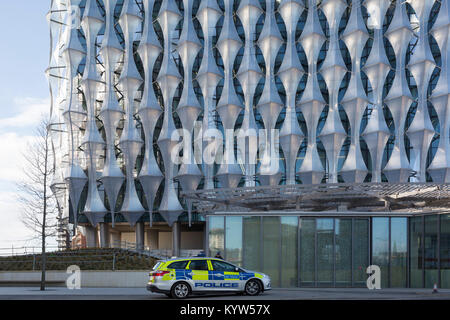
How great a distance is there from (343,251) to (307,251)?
1.69 metres

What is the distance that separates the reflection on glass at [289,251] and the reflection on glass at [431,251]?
6039 millimetres

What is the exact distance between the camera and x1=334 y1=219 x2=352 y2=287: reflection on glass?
2778 centimetres

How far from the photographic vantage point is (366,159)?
5422 centimetres

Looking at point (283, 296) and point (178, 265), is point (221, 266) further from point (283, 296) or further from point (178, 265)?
point (283, 296)

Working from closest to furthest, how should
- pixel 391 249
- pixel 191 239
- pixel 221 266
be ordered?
pixel 221 266, pixel 391 249, pixel 191 239

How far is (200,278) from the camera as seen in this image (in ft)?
66.1

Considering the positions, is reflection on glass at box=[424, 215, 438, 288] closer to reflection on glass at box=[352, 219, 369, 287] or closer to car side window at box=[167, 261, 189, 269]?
reflection on glass at box=[352, 219, 369, 287]

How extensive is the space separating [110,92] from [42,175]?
26781 millimetres

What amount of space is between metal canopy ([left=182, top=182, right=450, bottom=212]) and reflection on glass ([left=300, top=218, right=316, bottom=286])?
79.9 inches

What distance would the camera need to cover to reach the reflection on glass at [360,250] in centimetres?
2786

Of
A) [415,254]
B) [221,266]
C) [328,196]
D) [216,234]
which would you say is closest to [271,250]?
[216,234]

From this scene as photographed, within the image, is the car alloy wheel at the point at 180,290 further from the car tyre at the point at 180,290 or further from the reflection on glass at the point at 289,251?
the reflection on glass at the point at 289,251

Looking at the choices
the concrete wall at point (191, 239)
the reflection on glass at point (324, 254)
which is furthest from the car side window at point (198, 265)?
the concrete wall at point (191, 239)
